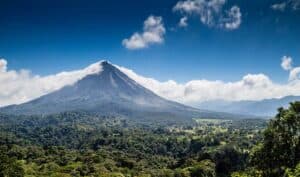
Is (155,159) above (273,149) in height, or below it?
below

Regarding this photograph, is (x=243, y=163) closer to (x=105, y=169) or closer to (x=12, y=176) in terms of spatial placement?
(x=105, y=169)

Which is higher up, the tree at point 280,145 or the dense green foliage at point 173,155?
the tree at point 280,145

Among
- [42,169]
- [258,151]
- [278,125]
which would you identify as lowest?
[42,169]

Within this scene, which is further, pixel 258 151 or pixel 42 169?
pixel 42 169

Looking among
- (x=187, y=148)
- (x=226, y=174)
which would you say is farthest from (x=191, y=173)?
(x=187, y=148)

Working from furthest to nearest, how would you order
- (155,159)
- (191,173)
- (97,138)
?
(97,138), (155,159), (191,173)

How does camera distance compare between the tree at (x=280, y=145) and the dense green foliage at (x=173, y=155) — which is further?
the dense green foliage at (x=173, y=155)

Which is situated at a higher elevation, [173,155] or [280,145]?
[280,145]

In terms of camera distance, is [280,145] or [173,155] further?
[173,155]

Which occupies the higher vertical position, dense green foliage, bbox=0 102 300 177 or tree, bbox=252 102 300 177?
tree, bbox=252 102 300 177

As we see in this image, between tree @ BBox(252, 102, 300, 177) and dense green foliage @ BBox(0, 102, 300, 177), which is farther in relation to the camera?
dense green foliage @ BBox(0, 102, 300, 177)

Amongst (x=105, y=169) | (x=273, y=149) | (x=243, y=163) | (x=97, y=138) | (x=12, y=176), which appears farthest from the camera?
(x=97, y=138)
